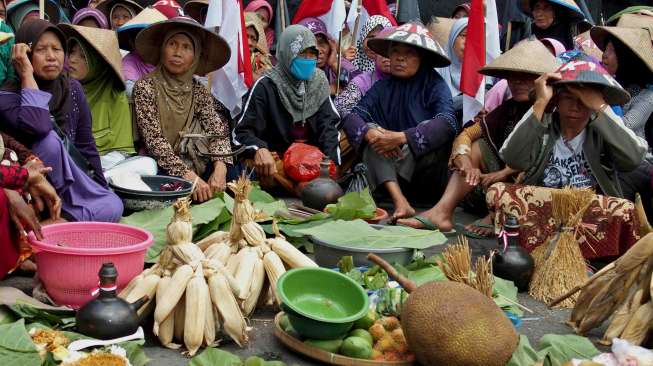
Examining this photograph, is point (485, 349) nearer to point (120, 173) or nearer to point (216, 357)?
point (216, 357)

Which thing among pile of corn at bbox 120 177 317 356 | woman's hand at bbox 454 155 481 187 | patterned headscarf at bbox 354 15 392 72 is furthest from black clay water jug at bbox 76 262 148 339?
patterned headscarf at bbox 354 15 392 72

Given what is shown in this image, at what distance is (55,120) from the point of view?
4820 mm

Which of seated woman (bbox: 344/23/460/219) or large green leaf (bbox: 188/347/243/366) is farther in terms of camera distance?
seated woman (bbox: 344/23/460/219)

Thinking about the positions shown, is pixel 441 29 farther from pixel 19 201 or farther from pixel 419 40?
pixel 19 201

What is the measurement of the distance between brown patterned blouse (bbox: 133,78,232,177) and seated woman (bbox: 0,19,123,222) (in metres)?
0.75

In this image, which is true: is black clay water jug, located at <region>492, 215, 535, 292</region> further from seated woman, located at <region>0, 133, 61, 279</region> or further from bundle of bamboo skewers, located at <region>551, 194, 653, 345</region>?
seated woman, located at <region>0, 133, 61, 279</region>

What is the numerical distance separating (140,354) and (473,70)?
4.26 meters

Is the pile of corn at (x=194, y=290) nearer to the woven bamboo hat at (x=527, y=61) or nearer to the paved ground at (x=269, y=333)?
the paved ground at (x=269, y=333)

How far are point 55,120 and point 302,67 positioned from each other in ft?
7.63

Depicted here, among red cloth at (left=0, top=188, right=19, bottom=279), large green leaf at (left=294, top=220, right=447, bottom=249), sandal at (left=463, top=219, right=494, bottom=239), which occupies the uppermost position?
red cloth at (left=0, top=188, right=19, bottom=279)

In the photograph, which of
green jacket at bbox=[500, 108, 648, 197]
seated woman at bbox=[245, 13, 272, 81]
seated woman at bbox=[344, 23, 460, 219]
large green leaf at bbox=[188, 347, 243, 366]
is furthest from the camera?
seated woman at bbox=[245, 13, 272, 81]

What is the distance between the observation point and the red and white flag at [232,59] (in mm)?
6652

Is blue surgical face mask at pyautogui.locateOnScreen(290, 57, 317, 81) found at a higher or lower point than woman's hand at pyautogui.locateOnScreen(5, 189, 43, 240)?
higher

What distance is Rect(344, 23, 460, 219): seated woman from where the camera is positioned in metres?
6.08
